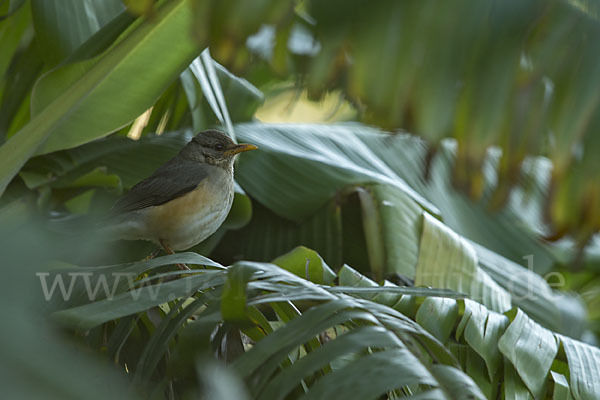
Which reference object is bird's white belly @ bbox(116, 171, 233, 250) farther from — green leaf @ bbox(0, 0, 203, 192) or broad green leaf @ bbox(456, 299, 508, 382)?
broad green leaf @ bbox(456, 299, 508, 382)

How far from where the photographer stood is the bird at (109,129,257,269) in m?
2.01

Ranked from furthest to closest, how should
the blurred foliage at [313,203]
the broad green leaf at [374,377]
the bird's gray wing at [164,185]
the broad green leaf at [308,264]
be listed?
the bird's gray wing at [164,185], the broad green leaf at [308,264], the broad green leaf at [374,377], the blurred foliage at [313,203]

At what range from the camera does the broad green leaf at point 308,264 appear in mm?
1709

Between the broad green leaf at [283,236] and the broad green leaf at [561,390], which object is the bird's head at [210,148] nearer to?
the broad green leaf at [283,236]

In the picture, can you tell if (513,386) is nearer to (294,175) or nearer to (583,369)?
(583,369)

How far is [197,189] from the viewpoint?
2.14 m

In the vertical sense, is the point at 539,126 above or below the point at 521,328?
above

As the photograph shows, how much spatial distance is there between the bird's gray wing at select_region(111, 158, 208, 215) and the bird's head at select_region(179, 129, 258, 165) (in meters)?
0.04

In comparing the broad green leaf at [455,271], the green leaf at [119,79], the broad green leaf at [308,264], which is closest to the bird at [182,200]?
the green leaf at [119,79]

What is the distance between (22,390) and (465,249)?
1.64 metres

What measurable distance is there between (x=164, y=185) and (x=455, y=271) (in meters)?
0.94

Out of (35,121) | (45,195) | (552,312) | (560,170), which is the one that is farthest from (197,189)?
(560,170)

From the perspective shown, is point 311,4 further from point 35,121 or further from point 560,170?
point 35,121

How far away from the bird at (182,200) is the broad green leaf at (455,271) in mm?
646
